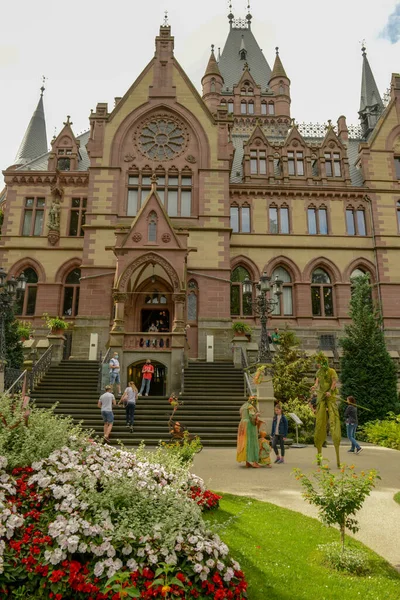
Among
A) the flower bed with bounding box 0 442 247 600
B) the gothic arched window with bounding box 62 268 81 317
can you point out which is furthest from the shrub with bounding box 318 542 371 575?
the gothic arched window with bounding box 62 268 81 317

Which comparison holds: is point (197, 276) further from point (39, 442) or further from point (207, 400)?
point (39, 442)

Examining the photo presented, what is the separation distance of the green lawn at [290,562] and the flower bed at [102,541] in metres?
0.55

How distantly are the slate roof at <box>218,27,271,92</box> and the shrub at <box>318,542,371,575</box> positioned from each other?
47.5m

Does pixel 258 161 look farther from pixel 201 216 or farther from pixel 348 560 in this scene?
pixel 348 560

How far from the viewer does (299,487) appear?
9.61 meters

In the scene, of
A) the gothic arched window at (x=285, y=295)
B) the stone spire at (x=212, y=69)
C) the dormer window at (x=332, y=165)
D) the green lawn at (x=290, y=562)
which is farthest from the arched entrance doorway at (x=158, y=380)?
the stone spire at (x=212, y=69)

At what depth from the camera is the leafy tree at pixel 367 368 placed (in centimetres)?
2119

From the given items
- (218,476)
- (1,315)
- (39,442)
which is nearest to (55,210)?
(1,315)

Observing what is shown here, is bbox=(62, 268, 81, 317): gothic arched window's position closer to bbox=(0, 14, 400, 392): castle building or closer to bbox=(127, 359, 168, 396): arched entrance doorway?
bbox=(0, 14, 400, 392): castle building

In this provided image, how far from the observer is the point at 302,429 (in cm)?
1888

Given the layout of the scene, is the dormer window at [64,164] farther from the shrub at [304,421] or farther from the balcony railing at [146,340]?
the shrub at [304,421]

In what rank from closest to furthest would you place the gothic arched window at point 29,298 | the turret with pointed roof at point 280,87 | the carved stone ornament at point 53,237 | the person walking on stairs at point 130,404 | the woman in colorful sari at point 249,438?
the woman in colorful sari at point 249,438 < the person walking on stairs at point 130,404 < the gothic arched window at point 29,298 < the carved stone ornament at point 53,237 < the turret with pointed roof at point 280,87

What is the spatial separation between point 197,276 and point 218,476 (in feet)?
57.6

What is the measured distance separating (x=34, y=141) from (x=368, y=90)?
30366 millimetres
